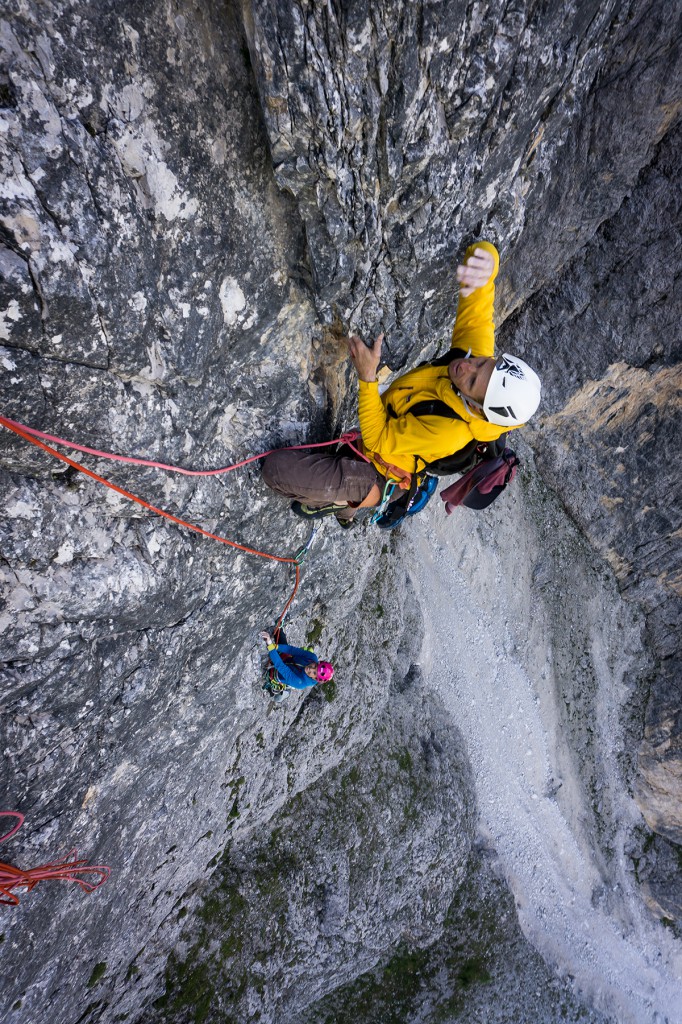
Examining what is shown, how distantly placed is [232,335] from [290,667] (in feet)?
17.0

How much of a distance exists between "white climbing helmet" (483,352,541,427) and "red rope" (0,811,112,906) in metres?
6.24

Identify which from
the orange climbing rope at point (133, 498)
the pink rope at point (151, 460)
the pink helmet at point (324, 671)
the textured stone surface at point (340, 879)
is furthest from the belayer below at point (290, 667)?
A: the textured stone surface at point (340, 879)

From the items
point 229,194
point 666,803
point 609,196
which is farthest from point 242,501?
point 666,803

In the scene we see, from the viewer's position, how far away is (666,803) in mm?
15008

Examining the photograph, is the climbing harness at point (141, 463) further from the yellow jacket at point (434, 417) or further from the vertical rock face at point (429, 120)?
the vertical rock face at point (429, 120)

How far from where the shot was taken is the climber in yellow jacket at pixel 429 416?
566 cm

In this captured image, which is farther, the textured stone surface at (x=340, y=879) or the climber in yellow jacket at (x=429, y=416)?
the textured stone surface at (x=340, y=879)

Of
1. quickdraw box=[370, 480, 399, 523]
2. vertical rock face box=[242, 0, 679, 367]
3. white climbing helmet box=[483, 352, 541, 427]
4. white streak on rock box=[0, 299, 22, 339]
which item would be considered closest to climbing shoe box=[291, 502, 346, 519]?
quickdraw box=[370, 480, 399, 523]

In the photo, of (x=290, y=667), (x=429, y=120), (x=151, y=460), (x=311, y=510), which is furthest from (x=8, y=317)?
(x=290, y=667)

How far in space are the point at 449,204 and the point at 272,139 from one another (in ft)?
6.41

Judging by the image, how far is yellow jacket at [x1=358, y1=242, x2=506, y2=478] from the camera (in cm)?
609

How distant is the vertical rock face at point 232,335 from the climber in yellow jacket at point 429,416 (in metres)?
0.53

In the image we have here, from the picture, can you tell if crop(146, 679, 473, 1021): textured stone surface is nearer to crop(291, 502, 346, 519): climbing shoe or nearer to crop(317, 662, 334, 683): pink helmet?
crop(317, 662, 334, 683): pink helmet

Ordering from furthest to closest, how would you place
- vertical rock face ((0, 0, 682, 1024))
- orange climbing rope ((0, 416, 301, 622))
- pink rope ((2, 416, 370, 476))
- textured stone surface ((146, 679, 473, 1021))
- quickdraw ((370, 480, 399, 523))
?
1. textured stone surface ((146, 679, 473, 1021))
2. quickdraw ((370, 480, 399, 523))
3. pink rope ((2, 416, 370, 476))
4. orange climbing rope ((0, 416, 301, 622))
5. vertical rock face ((0, 0, 682, 1024))
